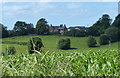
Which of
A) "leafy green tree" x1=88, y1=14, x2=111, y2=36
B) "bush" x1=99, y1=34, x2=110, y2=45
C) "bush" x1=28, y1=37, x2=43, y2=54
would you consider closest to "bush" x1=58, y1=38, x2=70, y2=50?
"leafy green tree" x1=88, y1=14, x2=111, y2=36

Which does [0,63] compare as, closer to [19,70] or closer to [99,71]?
[19,70]

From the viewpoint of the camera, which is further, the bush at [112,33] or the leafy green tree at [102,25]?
the bush at [112,33]

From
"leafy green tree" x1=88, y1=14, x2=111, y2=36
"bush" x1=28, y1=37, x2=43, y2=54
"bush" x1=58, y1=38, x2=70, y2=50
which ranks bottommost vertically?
"bush" x1=58, y1=38, x2=70, y2=50

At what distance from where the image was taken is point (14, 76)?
138 cm

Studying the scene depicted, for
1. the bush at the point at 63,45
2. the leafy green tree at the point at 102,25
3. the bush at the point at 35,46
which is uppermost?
the leafy green tree at the point at 102,25

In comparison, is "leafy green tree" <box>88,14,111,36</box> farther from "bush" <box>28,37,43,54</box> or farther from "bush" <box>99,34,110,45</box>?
"bush" <box>28,37,43,54</box>

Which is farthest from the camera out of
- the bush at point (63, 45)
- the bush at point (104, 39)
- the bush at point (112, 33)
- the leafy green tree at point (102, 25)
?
the bush at point (112, 33)

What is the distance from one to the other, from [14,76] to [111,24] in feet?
44.7

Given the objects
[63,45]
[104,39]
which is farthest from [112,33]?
[63,45]

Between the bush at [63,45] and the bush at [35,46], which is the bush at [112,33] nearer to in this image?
the bush at [63,45]

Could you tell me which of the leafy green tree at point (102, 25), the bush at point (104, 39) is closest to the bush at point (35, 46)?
the leafy green tree at point (102, 25)

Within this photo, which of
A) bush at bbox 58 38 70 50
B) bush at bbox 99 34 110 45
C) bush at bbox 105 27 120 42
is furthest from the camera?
bush at bbox 105 27 120 42

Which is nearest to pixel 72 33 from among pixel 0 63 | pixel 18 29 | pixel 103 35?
pixel 103 35

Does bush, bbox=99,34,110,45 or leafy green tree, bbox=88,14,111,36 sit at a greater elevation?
leafy green tree, bbox=88,14,111,36
